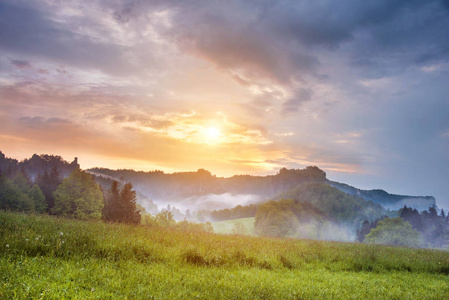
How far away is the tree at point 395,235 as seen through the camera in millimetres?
73375

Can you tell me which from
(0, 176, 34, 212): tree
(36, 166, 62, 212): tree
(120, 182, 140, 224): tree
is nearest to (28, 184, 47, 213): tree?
(0, 176, 34, 212): tree

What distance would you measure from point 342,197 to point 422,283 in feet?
649

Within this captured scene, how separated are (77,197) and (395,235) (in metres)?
79.2

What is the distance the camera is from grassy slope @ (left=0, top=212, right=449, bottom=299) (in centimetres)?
657

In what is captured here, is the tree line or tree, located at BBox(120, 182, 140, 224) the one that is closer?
tree, located at BBox(120, 182, 140, 224)

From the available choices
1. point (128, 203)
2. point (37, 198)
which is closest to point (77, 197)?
point (37, 198)

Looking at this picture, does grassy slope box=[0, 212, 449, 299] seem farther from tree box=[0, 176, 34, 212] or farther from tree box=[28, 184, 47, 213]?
tree box=[28, 184, 47, 213]

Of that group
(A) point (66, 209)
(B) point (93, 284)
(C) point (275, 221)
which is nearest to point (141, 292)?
(B) point (93, 284)

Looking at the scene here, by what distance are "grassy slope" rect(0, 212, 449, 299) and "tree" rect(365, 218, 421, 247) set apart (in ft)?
237

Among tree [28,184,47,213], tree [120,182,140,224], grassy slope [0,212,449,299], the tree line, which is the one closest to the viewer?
grassy slope [0,212,449,299]

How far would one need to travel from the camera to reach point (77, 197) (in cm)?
4866

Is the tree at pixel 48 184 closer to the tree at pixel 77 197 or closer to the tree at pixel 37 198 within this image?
the tree at pixel 37 198

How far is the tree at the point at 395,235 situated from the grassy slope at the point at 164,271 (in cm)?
7219

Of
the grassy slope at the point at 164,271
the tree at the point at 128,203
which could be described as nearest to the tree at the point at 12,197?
the tree at the point at 128,203
